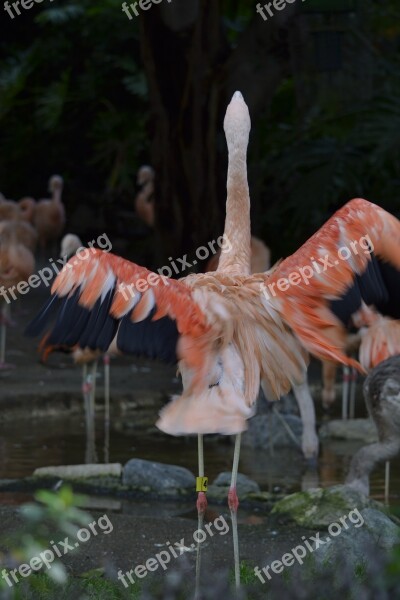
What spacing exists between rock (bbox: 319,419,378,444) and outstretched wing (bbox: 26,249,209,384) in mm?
4774

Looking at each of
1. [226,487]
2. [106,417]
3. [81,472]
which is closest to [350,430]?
[106,417]

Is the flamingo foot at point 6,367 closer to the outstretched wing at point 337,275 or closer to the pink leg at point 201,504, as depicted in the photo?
the pink leg at point 201,504

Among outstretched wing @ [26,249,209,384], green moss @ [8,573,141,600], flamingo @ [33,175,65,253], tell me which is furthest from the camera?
flamingo @ [33,175,65,253]

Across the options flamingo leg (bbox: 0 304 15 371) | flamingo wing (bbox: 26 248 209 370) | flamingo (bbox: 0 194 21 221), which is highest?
flamingo (bbox: 0 194 21 221)

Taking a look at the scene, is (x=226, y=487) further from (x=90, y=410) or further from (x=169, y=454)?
(x=90, y=410)

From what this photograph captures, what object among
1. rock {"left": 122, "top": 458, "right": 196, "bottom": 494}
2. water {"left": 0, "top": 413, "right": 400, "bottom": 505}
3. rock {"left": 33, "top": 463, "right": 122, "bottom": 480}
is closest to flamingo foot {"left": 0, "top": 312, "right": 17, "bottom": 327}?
water {"left": 0, "top": 413, "right": 400, "bottom": 505}

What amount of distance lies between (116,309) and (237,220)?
3.29 feet

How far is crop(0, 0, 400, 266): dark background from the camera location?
10.6 metres

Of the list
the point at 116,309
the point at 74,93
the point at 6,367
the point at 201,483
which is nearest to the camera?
the point at 116,309

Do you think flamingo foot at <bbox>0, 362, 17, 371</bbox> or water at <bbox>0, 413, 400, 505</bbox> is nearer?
water at <bbox>0, 413, 400, 505</bbox>

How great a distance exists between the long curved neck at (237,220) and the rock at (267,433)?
368cm

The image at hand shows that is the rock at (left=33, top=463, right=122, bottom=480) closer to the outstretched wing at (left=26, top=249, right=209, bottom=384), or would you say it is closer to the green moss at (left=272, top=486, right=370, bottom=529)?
the green moss at (left=272, top=486, right=370, bottom=529)

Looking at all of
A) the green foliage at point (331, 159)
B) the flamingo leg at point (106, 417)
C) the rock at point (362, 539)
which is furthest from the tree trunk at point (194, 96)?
the rock at point (362, 539)

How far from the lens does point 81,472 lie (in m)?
6.73
